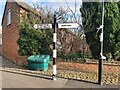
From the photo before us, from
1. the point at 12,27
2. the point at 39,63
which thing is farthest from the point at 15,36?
the point at 39,63

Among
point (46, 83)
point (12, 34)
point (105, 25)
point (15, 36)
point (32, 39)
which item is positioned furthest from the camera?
point (12, 34)

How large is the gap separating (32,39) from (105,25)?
15.8ft

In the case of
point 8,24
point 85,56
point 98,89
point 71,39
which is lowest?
point 98,89

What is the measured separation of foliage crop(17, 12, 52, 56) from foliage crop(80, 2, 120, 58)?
8.14 feet

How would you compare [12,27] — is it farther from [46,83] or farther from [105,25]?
[46,83]

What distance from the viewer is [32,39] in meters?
15.2

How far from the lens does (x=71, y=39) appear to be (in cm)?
1455

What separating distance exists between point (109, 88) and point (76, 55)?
218 inches

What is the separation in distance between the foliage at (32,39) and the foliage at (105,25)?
248 cm

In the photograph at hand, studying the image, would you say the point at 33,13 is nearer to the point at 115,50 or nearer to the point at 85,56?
the point at 85,56

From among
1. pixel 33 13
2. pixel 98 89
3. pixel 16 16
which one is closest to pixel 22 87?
pixel 98 89

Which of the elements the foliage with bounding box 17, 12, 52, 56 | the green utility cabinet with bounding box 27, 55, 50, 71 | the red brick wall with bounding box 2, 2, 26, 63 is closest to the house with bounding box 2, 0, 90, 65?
the red brick wall with bounding box 2, 2, 26, 63

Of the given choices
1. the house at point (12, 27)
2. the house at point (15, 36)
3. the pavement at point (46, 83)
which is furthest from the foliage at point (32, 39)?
the pavement at point (46, 83)

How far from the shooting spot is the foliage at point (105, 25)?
42.7ft
